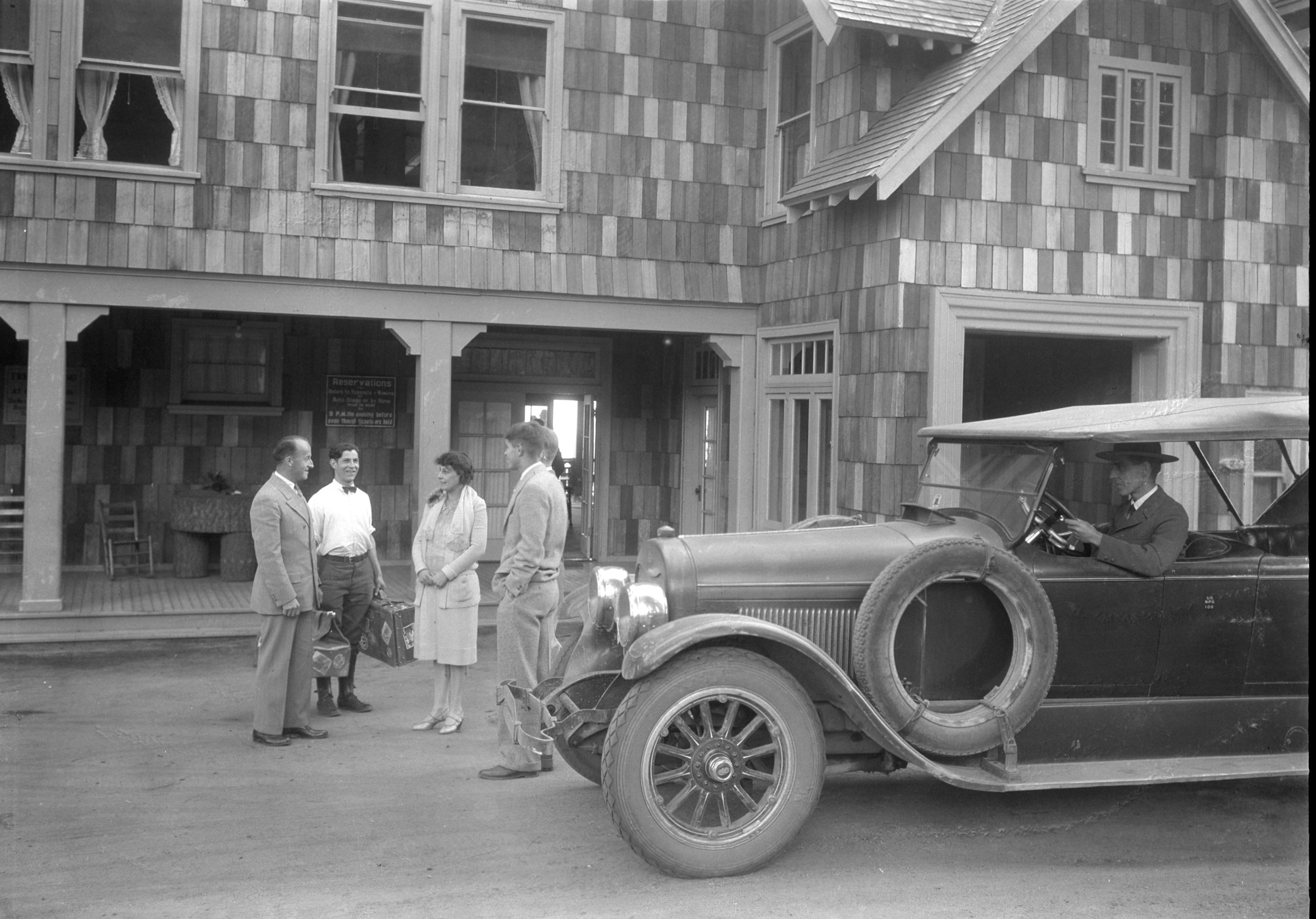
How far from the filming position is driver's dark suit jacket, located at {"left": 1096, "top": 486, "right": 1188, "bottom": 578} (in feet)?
18.3

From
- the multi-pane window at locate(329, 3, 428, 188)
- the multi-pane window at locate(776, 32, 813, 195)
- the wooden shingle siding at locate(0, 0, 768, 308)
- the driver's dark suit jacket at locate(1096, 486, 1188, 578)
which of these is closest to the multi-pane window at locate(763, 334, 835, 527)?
the wooden shingle siding at locate(0, 0, 768, 308)

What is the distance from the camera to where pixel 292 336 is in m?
13.4

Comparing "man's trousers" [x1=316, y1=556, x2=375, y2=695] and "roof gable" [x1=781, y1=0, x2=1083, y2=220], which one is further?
"roof gable" [x1=781, y1=0, x2=1083, y2=220]

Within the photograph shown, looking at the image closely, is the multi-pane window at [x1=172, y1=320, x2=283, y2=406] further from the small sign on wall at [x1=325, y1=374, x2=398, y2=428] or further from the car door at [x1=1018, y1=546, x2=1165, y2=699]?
the car door at [x1=1018, y1=546, x2=1165, y2=699]

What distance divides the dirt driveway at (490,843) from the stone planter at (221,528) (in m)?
5.01

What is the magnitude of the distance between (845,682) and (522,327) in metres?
9.36

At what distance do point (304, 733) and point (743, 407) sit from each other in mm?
5871

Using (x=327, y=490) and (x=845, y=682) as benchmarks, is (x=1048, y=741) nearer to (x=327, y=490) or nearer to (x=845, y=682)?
(x=845, y=682)

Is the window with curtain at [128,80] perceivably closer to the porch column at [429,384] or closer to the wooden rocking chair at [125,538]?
the porch column at [429,384]

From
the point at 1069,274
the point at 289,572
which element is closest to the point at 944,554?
the point at 289,572

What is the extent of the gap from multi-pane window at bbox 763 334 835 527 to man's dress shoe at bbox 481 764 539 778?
187 inches

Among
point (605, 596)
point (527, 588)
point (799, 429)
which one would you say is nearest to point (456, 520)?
point (527, 588)

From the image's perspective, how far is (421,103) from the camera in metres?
11.2

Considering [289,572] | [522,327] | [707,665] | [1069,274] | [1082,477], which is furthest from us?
[522,327]
